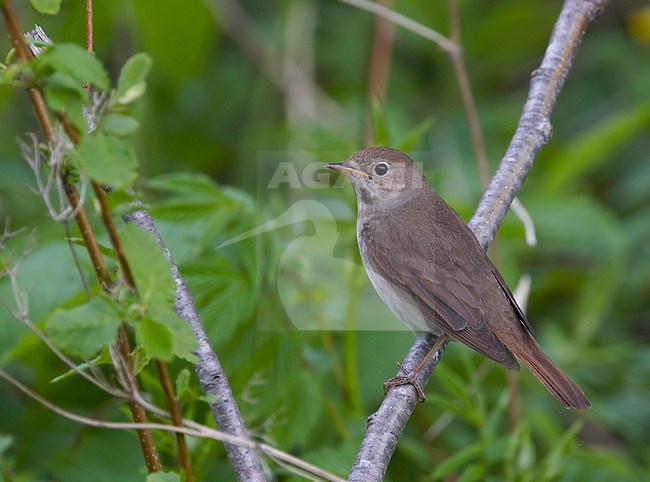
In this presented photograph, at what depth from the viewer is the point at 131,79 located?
2.04 metres

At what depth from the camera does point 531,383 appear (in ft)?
17.3

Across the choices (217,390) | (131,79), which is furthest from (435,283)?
(131,79)

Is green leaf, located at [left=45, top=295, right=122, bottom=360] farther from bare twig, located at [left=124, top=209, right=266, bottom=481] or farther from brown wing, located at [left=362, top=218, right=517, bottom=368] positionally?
brown wing, located at [left=362, top=218, right=517, bottom=368]

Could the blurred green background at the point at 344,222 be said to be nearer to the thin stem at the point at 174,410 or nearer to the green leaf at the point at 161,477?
the thin stem at the point at 174,410

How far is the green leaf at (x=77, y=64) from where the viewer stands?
186 cm

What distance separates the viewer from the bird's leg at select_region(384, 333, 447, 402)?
3.27 metres

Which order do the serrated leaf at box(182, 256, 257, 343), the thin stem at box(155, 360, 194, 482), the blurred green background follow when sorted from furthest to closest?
the blurred green background < the serrated leaf at box(182, 256, 257, 343) < the thin stem at box(155, 360, 194, 482)

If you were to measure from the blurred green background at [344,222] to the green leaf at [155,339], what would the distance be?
0.64 m

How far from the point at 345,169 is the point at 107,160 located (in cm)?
264

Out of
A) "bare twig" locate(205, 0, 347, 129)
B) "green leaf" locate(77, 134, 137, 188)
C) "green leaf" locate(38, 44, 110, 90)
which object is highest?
"bare twig" locate(205, 0, 347, 129)

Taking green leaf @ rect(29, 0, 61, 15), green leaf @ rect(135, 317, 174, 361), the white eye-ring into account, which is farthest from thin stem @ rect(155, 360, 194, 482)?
the white eye-ring

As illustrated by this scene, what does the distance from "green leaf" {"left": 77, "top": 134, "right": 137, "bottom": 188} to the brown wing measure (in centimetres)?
218

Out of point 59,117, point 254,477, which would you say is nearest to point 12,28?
point 59,117

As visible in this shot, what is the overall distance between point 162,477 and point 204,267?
154cm
